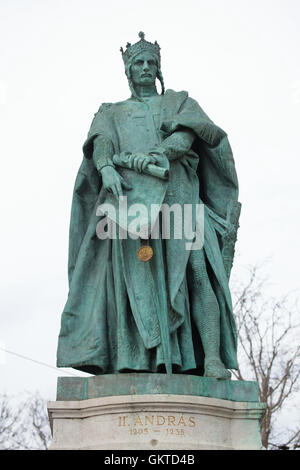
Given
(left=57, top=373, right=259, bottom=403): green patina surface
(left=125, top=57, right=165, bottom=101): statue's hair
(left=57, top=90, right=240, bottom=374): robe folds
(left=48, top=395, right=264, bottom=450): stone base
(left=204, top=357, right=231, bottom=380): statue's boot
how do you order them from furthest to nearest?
(left=125, top=57, right=165, bottom=101): statue's hair < (left=57, top=90, right=240, bottom=374): robe folds < (left=204, top=357, right=231, bottom=380): statue's boot < (left=57, top=373, right=259, bottom=403): green patina surface < (left=48, top=395, right=264, bottom=450): stone base

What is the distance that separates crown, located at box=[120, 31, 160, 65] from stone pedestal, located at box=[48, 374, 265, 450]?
13.6 feet

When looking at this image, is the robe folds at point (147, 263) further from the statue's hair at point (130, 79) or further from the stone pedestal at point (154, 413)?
the stone pedestal at point (154, 413)

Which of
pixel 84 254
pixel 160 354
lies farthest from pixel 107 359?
pixel 84 254

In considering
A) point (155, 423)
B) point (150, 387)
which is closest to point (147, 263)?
Answer: point (150, 387)

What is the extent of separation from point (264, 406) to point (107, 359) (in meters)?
1.76

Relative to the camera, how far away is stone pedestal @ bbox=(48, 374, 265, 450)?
28.2 feet

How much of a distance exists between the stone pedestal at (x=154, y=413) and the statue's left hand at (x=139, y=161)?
7.61 feet

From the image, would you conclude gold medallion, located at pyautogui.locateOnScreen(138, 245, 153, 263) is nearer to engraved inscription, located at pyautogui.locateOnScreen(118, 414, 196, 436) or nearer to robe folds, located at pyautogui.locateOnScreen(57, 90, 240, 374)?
robe folds, located at pyautogui.locateOnScreen(57, 90, 240, 374)

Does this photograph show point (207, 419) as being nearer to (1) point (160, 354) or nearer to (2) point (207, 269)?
(1) point (160, 354)

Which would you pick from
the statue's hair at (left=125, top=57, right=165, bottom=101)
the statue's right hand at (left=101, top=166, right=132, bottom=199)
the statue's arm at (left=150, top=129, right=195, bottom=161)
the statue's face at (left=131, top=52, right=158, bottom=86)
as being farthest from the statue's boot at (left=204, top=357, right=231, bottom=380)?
the statue's face at (left=131, top=52, right=158, bottom=86)

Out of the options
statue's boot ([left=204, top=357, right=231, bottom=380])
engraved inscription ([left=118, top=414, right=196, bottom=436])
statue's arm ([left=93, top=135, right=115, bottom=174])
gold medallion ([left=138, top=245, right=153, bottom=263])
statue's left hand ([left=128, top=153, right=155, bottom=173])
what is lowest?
engraved inscription ([left=118, top=414, right=196, bottom=436])

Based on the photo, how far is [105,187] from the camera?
32.2 feet

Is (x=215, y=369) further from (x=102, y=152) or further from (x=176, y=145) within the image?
(x=102, y=152)

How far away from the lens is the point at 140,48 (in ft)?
35.6
